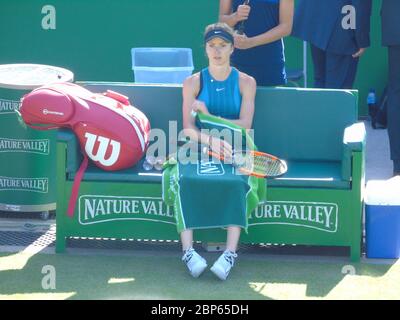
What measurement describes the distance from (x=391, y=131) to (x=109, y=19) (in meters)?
3.20

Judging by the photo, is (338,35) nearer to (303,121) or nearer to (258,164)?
(303,121)

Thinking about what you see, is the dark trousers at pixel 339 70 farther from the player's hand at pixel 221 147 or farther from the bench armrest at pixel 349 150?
the player's hand at pixel 221 147

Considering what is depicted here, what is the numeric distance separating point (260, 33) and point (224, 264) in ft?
5.62

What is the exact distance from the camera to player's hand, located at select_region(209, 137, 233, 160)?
6.37 meters

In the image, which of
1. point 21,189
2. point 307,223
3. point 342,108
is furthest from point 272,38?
point 21,189

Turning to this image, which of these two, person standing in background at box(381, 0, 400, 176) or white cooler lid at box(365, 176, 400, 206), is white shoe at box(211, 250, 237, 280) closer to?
white cooler lid at box(365, 176, 400, 206)

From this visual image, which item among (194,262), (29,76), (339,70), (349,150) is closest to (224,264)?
(194,262)

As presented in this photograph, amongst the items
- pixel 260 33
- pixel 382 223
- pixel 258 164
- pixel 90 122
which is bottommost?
pixel 382 223

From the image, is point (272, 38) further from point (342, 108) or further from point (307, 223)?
point (307, 223)

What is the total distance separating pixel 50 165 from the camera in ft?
23.4

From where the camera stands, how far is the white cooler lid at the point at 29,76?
7008 mm

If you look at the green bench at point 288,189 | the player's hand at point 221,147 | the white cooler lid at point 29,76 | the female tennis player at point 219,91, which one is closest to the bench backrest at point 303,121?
the green bench at point 288,189

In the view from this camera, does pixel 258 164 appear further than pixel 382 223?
No

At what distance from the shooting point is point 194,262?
20.2 ft
